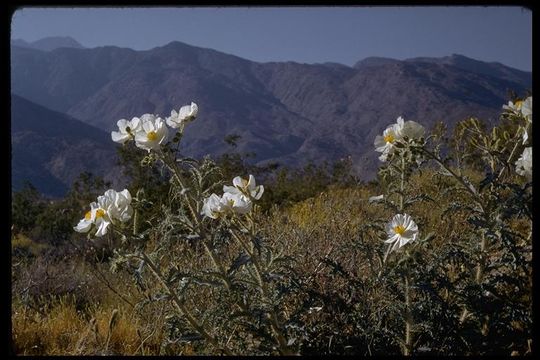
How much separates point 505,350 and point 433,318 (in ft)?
1.07

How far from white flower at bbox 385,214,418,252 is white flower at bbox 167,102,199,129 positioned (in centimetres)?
104

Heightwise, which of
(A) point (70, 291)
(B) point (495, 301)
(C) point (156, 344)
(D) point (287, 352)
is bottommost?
(A) point (70, 291)

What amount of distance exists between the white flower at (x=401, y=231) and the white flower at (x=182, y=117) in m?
1.04

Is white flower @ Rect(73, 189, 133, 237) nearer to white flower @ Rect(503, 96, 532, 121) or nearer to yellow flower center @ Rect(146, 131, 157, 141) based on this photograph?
yellow flower center @ Rect(146, 131, 157, 141)

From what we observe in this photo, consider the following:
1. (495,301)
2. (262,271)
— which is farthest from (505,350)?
(262,271)

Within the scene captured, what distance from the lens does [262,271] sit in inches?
91.9

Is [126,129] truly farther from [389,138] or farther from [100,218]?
[389,138]

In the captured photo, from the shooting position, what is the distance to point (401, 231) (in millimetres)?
2432

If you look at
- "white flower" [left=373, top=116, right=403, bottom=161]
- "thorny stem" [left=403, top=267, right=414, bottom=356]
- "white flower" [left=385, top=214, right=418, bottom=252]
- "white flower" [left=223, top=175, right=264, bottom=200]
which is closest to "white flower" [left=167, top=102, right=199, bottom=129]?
"white flower" [left=223, top=175, right=264, bottom=200]

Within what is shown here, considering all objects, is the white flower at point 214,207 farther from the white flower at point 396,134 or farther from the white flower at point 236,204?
the white flower at point 396,134

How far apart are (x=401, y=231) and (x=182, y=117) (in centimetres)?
113

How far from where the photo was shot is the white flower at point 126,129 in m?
2.45

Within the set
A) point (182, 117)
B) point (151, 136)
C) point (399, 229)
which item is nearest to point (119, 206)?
point (151, 136)
